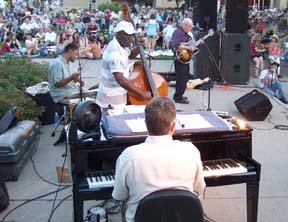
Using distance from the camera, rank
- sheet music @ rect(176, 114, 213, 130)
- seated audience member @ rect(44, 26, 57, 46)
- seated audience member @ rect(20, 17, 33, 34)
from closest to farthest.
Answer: sheet music @ rect(176, 114, 213, 130) < seated audience member @ rect(44, 26, 57, 46) < seated audience member @ rect(20, 17, 33, 34)

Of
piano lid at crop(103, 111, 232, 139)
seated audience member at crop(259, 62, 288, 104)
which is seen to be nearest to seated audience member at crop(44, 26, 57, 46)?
seated audience member at crop(259, 62, 288, 104)

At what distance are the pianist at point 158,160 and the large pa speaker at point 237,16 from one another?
35.5 ft

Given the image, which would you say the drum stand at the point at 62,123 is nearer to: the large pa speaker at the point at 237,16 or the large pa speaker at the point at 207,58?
the large pa speaker at the point at 207,58

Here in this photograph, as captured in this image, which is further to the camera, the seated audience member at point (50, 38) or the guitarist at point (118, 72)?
the seated audience member at point (50, 38)

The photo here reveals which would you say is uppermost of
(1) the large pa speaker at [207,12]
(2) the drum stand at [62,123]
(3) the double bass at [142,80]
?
(1) the large pa speaker at [207,12]

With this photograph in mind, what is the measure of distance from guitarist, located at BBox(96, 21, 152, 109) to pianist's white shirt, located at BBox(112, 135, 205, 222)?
2192 mm

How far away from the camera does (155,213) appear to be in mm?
2645

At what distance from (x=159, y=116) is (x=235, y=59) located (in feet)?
34.7

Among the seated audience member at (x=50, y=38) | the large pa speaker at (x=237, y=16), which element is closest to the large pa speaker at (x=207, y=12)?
the large pa speaker at (x=237, y=16)

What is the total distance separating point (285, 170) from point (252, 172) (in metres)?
2.68

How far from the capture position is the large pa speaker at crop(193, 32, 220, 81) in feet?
42.7

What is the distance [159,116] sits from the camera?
8.75ft

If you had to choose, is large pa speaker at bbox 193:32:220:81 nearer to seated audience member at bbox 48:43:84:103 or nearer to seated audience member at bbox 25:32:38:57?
seated audience member at bbox 48:43:84:103

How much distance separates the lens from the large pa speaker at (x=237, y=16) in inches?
513
